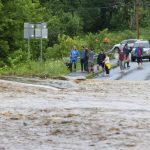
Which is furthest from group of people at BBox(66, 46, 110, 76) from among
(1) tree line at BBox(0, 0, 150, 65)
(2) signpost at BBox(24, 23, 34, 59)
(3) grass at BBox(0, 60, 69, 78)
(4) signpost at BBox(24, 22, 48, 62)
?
(1) tree line at BBox(0, 0, 150, 65)

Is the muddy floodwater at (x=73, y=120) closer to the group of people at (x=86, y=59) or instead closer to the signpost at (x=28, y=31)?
the signpost at (x=28, y=31)

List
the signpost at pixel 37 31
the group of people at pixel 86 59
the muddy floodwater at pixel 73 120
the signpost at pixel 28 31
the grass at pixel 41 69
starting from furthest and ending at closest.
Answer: the group of people at pixel 86 59, the signpost at pixel 28 31, the signpost at pixel 37 31, the grass at pixel 41 69, the muddy floodwater at pixel 73 120

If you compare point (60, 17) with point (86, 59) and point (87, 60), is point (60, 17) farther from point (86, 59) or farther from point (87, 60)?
point (87, 60)

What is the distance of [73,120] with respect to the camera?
1471cm

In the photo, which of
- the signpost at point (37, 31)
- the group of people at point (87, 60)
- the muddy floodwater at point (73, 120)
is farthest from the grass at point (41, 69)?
the muddy floodwater at point (73, 120)

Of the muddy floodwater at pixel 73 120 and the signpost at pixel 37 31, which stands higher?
the signpost at pixel 37 31

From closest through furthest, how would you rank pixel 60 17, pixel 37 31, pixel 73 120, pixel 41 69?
pixel 73 120, pixel 41 69, pixel 37 31, pixel 60 17

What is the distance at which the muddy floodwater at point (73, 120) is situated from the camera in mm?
11352

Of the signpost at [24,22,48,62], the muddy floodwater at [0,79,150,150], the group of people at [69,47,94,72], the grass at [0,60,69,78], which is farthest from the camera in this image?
the group of people at [69,47,94,72]

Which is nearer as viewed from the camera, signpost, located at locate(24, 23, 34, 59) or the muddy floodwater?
the muddy floodwater

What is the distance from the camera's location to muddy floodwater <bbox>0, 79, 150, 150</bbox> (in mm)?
11352

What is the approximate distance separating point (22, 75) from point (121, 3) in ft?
244

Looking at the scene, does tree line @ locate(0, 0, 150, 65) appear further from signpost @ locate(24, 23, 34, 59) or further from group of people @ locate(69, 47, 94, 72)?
signpost @ locate(24, 23, 34, 59)

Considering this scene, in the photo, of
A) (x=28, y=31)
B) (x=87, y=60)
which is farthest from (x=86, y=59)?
(x=28, y=31)
